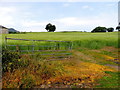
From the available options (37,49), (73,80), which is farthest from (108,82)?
(37,49)

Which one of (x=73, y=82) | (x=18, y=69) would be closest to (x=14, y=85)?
(x=18, y=69)

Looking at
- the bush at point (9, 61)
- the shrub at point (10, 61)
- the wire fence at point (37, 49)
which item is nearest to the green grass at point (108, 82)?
the shrub at point (10, 61)

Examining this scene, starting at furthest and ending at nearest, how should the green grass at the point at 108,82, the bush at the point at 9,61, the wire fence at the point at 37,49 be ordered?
1. the wire fence at the point at 37,49
2. the bush at the point at 9,61
3. the green grass at the point at 108,82

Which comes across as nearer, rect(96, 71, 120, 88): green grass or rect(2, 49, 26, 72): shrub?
rect(96, 71, 120, 88): green grass

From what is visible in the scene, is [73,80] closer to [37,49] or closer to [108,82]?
[108,82]

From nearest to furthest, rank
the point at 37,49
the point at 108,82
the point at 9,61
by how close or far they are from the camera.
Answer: the point at 108,82 < the point at 9,61 < the point at 37,49

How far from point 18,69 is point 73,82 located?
9.24ft

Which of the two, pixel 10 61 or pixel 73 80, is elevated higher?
pixel 10 61

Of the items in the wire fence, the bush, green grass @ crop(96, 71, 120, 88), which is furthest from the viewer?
the wire fence

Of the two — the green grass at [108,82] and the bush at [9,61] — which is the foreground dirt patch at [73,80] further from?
the bush at [9,61]

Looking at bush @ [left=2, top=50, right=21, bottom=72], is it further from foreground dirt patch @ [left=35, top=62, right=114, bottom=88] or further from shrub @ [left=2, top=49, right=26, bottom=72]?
foreground dirt patch @ [left=35, top=62, right=114, bottom=88]

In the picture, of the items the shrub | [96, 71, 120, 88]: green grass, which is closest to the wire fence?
the shrub

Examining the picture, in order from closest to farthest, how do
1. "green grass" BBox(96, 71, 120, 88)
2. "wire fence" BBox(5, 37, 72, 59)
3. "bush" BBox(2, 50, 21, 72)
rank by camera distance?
"green grass" BBox(96, 71, 120, 88), "bush" BBox(2, 50, 21, 72), "wire fence" BBox(5, 37, 72, 59)

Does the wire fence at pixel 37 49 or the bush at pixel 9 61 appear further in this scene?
the wire fence at pixel 37 49
